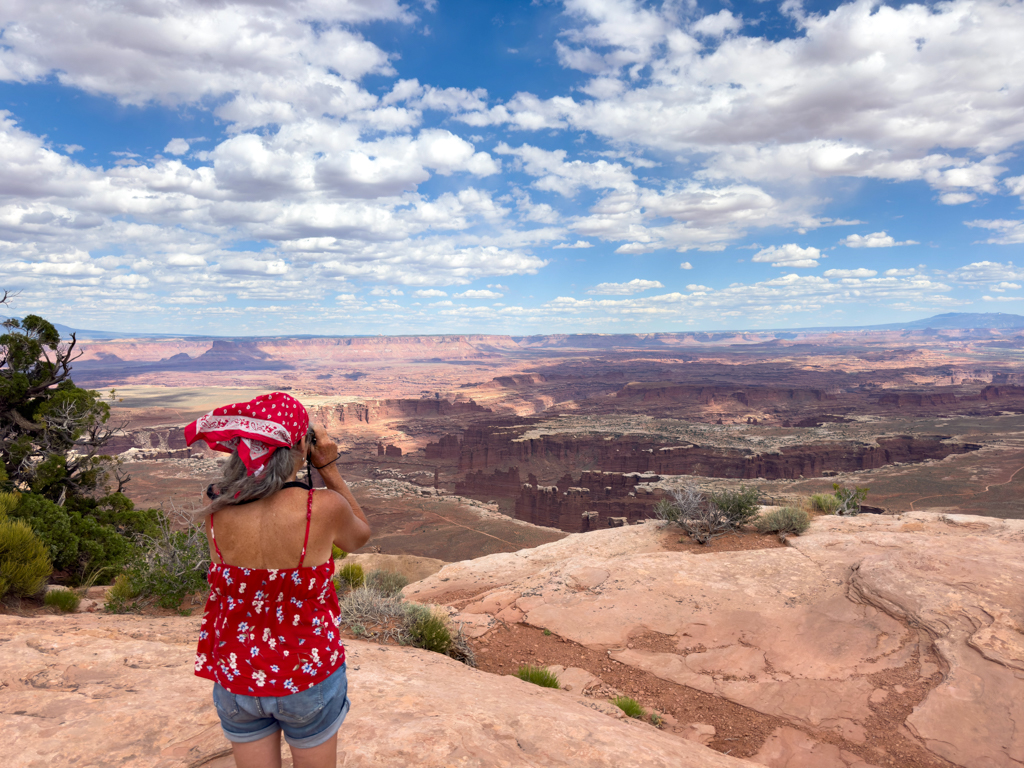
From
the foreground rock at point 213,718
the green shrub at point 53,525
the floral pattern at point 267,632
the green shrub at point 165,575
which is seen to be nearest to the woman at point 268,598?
the floral pattern at point 267,632

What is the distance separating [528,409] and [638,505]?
67.3 meters

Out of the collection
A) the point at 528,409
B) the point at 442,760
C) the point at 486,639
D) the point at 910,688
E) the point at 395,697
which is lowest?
the point at 528,409

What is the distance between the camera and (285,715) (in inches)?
73.5

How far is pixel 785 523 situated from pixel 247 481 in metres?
9.94

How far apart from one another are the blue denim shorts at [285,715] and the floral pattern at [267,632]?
0.11ft

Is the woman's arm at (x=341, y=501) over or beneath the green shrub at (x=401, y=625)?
over

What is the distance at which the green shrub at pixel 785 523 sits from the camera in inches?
372

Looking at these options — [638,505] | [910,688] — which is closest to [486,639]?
[910,688]

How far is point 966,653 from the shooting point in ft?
16.5

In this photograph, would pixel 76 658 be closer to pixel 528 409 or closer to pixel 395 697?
pixel 395 697

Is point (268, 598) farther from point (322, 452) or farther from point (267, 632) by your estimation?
point (322, 452)

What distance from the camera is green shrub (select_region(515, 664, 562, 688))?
508cm

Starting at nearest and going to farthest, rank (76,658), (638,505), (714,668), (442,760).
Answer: (442,760) < (76,658) < (714,668) < (638,505)

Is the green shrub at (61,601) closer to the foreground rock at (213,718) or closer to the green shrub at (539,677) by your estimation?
the foreground rock at (213,718)
